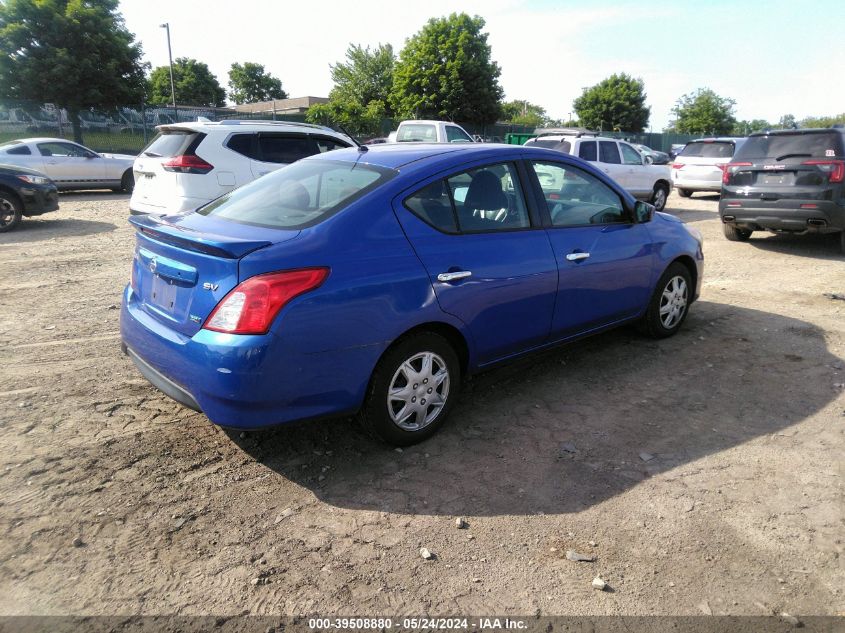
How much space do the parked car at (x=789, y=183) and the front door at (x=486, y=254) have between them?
21.4ft

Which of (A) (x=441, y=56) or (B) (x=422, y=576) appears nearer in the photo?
(B) (x=422, y=576)

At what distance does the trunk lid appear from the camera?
9.78 feet

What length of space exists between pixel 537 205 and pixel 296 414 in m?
2.17

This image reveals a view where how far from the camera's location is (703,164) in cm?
1623

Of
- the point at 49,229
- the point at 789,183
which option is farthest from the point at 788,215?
the point at 49,229

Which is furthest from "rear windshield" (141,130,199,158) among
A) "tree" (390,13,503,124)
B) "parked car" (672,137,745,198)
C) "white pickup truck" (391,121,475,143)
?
"tree" (390,13,503,124)

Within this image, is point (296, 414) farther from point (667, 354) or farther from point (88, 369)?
point (667, 354)

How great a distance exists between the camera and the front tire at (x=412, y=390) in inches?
131

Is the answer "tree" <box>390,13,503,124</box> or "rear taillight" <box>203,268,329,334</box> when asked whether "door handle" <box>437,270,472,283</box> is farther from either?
"tree" <box>390,13,503,124</box>

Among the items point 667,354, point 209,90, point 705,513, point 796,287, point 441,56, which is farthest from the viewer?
point 209,90

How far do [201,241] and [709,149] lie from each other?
16.4 metres

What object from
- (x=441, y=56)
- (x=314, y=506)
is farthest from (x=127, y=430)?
(x=441, y=56)

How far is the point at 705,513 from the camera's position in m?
3.08

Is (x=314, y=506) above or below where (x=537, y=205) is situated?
below
